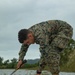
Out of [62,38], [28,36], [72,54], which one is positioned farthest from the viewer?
[72,54]

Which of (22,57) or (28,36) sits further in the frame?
(22,57)

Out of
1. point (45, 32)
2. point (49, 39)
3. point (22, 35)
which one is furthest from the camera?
point (49, 39)

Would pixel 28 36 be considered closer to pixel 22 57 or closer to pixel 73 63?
pixel 22 57

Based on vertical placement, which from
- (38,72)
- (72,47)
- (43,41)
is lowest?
(38,72)

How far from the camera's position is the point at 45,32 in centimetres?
1075

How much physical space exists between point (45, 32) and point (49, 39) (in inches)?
11.7

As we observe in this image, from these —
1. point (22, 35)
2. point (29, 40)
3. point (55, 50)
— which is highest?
point (22, 35)

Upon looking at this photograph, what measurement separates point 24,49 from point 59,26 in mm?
1117

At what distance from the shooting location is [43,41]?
1050 cm

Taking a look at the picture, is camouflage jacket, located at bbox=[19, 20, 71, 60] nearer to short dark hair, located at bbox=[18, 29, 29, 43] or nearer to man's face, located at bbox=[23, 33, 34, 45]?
man's face, located at bbox=[23, 33, 34, 45]

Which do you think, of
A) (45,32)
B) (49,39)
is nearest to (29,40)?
(45,32)

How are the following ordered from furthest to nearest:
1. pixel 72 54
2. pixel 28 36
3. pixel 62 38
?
1. pixel 72 54
2. pixel 62 38
3. pixel 28 36

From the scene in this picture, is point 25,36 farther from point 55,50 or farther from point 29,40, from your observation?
point 55,50

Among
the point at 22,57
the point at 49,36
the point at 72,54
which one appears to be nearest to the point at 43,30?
the point at 49,36
